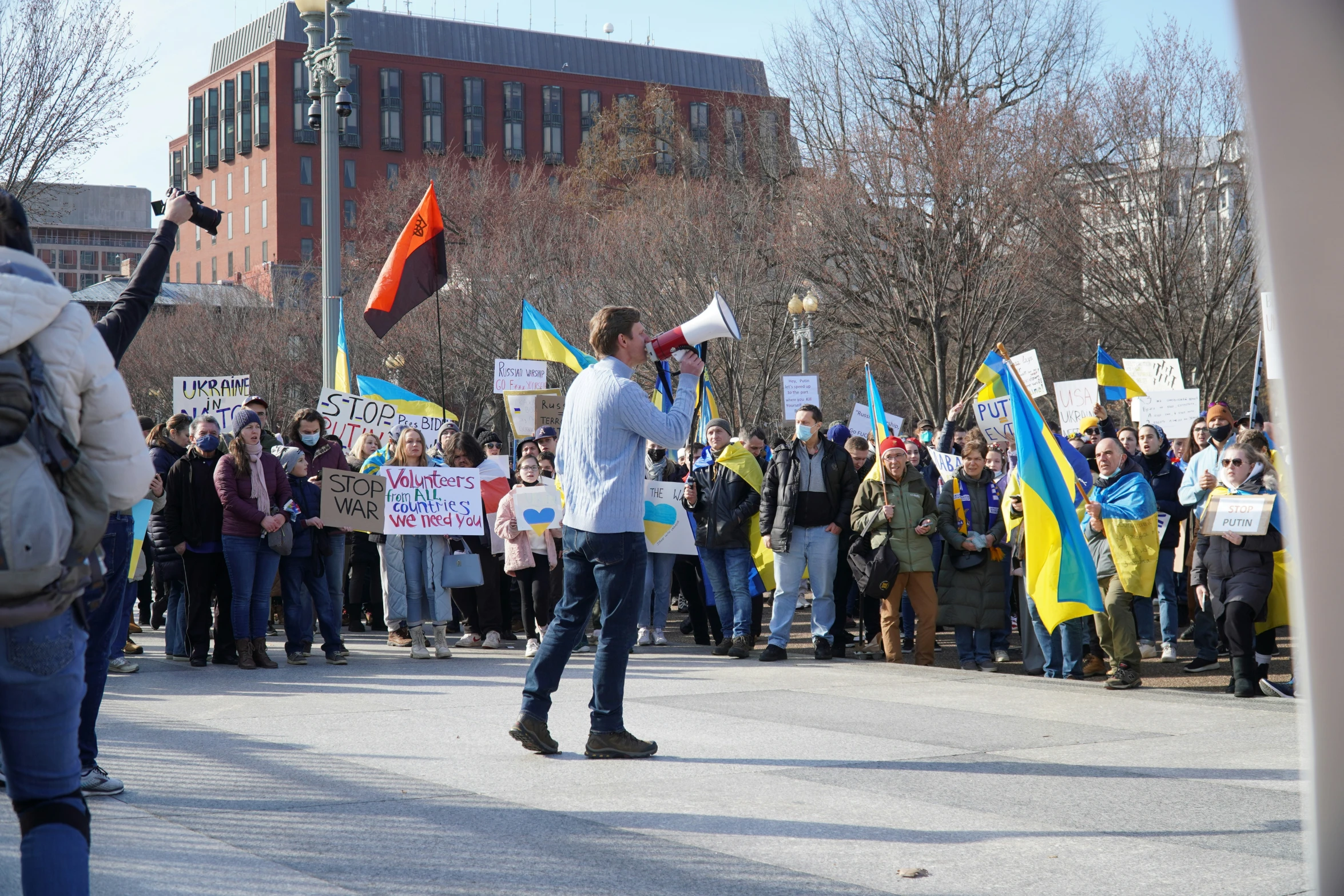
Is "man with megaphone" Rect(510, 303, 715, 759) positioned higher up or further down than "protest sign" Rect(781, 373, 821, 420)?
further down

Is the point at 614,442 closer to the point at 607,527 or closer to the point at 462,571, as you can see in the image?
the point at 607,527

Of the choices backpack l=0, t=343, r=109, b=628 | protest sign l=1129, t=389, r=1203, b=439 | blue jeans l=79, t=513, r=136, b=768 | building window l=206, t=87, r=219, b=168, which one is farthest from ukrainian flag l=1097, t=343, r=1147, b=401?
building window l=206, t=87, r=219, b=168

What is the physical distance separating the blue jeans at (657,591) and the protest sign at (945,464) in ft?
12.2

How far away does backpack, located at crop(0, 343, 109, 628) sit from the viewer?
3.12 meters

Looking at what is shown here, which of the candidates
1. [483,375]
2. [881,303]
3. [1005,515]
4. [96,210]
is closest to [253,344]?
[483,375]

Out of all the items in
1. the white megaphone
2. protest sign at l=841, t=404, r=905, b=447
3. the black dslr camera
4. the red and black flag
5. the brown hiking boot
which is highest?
the red and black flag

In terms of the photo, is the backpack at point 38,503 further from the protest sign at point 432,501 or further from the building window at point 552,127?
the building window at point 552,127

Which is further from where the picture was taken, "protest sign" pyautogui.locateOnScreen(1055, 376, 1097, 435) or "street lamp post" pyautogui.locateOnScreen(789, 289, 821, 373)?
"street lamp post" pyautogui.locateOnScreen(789, 289, 821, 373)

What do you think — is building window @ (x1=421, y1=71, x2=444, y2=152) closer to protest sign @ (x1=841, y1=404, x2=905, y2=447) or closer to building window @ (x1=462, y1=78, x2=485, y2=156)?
building window @ (x1=462, y1=78, x2=485, y2=156)

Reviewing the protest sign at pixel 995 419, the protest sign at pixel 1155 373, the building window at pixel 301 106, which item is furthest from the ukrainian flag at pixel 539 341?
the building window at pixel 301 106

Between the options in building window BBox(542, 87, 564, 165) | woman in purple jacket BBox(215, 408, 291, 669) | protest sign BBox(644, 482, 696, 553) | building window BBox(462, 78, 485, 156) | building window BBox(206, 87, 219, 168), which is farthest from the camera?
building window BBox(206, 87, 219, 168)

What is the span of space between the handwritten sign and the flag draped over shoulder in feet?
1.91

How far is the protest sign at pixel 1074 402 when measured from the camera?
1655 centimetres

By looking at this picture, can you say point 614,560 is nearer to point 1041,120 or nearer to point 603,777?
point 603,777
